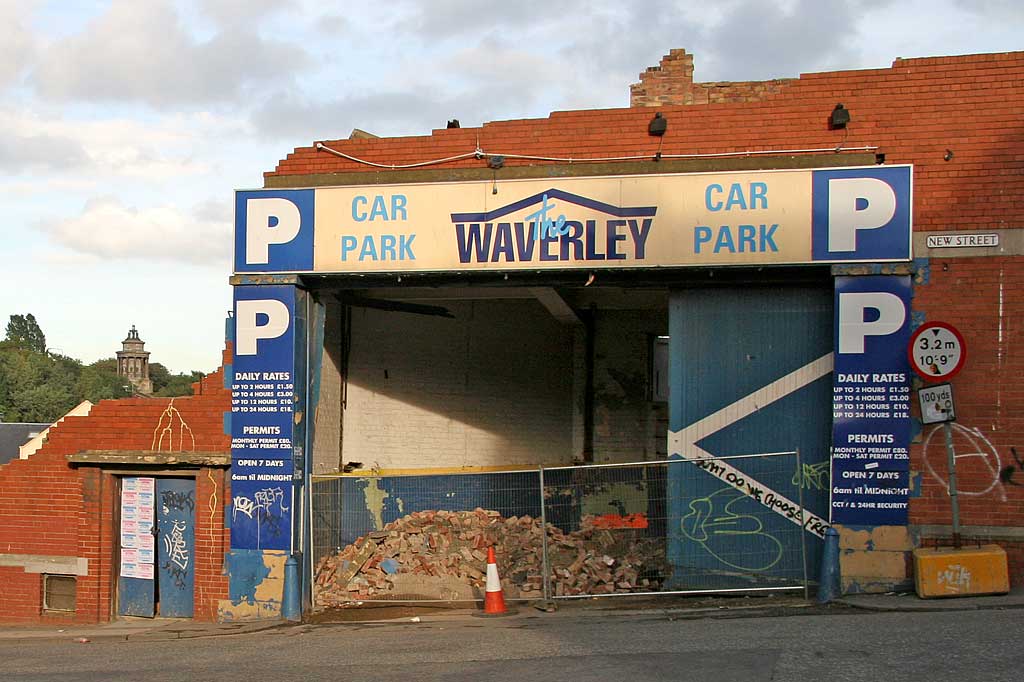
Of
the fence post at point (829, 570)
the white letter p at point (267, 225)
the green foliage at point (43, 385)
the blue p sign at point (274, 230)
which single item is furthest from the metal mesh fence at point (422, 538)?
the green foliage at point (43, 385)

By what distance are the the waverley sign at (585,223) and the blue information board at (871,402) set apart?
1.72 feet

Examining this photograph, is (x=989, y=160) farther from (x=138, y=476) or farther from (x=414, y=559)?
(x=138, y=476)

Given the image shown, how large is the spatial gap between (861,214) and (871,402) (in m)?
2.23

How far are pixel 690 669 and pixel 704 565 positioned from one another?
427 cm

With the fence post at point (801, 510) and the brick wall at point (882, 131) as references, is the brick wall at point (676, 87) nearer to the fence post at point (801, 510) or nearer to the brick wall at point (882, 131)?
the brick wall at point (882, 131)

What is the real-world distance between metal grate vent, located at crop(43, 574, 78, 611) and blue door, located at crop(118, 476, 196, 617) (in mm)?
694

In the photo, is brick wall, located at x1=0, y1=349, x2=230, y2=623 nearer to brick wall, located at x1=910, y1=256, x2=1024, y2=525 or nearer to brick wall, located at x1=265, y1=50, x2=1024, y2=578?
brick wall, located at x1=265, y1=50, x2=1024, y2=578

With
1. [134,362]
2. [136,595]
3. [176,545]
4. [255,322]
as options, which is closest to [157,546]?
[176,545]

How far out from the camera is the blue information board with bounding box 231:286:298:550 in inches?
534

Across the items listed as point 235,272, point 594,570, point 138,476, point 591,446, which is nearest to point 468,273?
point 235,272

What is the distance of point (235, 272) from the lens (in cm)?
1381

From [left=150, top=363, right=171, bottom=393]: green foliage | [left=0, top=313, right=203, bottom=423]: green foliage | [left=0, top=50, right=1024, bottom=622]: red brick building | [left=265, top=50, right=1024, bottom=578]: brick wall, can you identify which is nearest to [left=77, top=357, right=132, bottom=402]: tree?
[left=0, top=313, right=203, bottom=423]: green foliage

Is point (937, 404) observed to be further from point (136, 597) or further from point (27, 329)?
point (27, 329)

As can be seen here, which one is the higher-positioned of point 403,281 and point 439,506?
point 403,281
